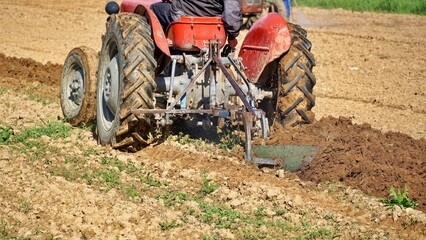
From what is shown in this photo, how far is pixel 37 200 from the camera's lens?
627 cm

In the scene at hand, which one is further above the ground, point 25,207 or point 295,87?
point 295,87

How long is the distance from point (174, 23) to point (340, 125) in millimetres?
2037

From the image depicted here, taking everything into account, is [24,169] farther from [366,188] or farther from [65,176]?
[366,188]

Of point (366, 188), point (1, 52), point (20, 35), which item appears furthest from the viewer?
point (20, 35)

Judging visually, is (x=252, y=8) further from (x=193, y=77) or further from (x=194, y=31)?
(x=193, y=77)

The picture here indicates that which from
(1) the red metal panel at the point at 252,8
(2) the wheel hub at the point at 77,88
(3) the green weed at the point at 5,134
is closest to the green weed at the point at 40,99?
(2) the wheel hub at the point at 77,88

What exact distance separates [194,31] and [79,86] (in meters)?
1.91

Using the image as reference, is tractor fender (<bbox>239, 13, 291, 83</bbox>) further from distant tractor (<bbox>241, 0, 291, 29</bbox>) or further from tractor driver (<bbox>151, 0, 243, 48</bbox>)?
distant tractor (<bbox>241, 0, 291, 29</bbox>)

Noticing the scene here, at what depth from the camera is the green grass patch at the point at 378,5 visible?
82.0 feet

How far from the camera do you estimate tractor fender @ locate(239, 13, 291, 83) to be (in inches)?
321

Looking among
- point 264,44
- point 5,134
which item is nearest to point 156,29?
point 264,44

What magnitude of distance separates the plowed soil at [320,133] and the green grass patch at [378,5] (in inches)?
214

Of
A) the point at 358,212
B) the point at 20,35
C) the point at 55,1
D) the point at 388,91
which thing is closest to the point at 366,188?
the point at 358,212

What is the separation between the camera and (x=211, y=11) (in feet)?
27.0
